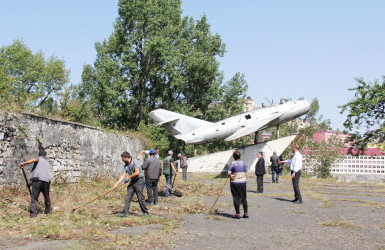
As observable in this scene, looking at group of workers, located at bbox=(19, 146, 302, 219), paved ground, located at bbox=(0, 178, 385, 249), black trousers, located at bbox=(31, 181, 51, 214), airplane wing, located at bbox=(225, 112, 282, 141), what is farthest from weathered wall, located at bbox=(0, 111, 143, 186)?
airplane wing, located at bbox=(225, 112, 282, 141)

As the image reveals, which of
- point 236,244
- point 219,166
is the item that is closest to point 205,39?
point 219,166

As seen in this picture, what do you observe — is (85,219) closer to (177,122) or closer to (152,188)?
(152,188)

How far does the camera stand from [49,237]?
7305 mm

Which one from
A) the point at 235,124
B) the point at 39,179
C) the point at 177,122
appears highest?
the point at 177,122

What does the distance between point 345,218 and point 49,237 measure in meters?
7.72

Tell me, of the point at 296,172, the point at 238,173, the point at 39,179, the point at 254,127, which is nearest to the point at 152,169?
the point at 238,173

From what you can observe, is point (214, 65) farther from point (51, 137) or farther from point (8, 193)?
point (8, 193)

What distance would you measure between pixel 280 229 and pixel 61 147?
32.1ft

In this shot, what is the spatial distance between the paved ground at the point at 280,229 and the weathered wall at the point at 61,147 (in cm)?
564

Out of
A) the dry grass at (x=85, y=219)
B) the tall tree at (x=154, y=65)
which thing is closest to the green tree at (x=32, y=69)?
the tall tree at (x=154, y=65)

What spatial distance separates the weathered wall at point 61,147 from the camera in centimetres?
1197

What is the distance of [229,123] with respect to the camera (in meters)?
28.2

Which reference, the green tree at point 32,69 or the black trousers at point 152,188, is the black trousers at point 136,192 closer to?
the black trousers at point 152,188

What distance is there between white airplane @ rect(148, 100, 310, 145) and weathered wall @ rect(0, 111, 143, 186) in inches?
266
